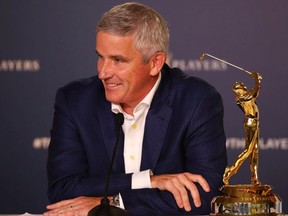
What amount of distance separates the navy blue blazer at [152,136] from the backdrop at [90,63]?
1.24m

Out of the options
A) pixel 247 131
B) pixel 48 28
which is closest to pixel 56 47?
pixel 48 28

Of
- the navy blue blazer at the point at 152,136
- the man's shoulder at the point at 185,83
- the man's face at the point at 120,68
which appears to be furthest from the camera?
the man's shoulder at the point at 185,83

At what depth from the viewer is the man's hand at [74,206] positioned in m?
2.82

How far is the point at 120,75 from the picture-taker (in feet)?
10.2

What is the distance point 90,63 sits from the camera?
4641mm

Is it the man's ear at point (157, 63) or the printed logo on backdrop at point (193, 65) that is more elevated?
the man's ear at point (157, 63)

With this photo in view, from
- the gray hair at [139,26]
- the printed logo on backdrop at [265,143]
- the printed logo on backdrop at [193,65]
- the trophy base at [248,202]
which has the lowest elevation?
the printed logo on backdrop at [265,143]

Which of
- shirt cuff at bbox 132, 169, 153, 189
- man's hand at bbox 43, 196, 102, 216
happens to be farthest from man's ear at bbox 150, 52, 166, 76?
man's hand at bbox 43, 196, 102, 216

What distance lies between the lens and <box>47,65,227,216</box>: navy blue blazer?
320 cm

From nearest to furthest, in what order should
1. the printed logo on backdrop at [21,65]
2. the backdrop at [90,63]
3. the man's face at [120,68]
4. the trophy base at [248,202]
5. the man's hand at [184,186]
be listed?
the trophy base at [248,202] < the man's hand at [184,186] < the man's face at [120,68] < the backdrop at [90,63] < the printed logo on backdrop at [21,65]

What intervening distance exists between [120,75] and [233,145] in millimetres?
1647

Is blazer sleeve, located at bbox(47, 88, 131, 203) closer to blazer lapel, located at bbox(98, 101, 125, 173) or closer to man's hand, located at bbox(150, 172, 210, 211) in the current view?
blazer lapel, located at bbox(98, 101, 125, 173)

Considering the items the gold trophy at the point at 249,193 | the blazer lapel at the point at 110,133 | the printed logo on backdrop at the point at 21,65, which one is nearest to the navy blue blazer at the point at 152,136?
the blazer lapel at the point at 110,133

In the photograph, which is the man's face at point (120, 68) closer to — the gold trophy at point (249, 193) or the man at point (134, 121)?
the man at point (134, 121)
